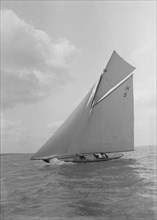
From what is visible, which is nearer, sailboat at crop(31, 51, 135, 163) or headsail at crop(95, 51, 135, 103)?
sailboat at crop(31, 51, 135, 163)

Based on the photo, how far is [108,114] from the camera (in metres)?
34.0

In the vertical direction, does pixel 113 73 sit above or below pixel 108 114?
above

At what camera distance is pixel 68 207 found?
10.8 m

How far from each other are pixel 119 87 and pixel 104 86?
1.91 metres

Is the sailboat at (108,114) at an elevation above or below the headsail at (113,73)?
below

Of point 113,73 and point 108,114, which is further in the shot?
point 113,73

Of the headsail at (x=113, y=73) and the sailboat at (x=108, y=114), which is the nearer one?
the sailboat at (x=108, y=114)

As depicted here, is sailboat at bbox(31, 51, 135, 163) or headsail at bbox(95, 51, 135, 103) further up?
headsail at bbox(95, 51, 135, 103)

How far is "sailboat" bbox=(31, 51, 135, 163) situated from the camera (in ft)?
108

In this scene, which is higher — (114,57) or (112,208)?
(114,57)

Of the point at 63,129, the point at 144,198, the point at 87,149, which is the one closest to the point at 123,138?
the point at 87,149

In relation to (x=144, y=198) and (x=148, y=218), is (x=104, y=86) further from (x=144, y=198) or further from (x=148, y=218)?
(x=148, y=218)

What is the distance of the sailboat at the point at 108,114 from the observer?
32.9m

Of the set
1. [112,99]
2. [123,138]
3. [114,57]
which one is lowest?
[123,138]
